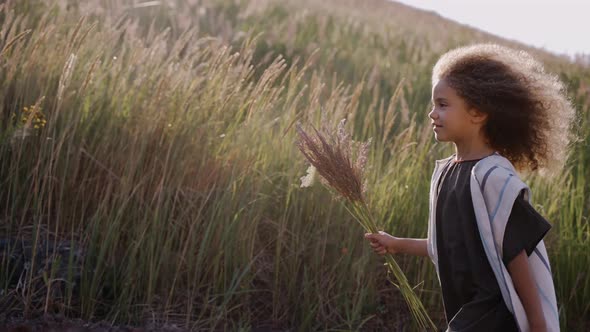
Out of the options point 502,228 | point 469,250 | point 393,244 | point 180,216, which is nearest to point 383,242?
point 393,244

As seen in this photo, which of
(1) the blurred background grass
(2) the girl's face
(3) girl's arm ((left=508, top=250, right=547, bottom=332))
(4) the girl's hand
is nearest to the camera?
(3) girl's arm ((left=508, top=250, right=547, bottom=332))

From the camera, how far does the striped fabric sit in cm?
214

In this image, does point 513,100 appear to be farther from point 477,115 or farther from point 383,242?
point 383,242

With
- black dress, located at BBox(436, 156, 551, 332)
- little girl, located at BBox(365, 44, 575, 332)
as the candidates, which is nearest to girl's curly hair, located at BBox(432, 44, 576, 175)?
little girl, located at BBox(365, 44, 575, 332)

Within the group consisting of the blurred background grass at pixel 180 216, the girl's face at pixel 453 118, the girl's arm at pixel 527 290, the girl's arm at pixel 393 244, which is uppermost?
the girl's face at pixel 453 118

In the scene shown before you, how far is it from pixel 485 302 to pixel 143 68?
2749mm

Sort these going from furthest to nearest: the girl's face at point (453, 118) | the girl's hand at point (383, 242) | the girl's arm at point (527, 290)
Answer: the girl's hand at point (383, 242)
the girl's face at point (453, 118)
the girl's arm at point (527, 290)

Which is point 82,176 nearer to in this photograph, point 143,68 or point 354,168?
point 143,68

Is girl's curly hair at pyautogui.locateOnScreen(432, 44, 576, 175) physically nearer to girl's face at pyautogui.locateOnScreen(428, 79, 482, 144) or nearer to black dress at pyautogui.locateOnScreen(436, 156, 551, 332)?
girl's face at pyautogui.locateOnScreen(428, 79, 482, 144)

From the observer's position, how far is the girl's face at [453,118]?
2346 mm

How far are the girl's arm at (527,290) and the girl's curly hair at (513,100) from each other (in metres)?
0.42

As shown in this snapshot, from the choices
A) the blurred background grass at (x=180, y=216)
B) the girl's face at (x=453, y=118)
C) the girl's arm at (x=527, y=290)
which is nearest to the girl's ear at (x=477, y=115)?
the girl's face at (x=453, y=118)

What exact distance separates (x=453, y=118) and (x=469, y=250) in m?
0.41

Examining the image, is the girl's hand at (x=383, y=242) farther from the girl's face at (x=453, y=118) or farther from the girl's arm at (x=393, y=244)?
the girl's face at (x=453, y=118)
